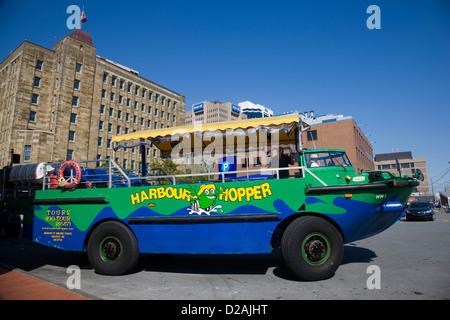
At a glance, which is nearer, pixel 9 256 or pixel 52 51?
pixel 9 256

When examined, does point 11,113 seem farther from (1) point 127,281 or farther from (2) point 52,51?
(1) point 127,281

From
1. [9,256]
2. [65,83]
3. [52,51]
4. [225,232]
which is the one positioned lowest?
[9,256]

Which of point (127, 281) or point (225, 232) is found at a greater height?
point (225, 232)

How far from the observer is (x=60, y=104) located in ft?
131

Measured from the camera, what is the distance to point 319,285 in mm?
4406

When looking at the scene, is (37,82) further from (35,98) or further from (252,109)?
(252,109)

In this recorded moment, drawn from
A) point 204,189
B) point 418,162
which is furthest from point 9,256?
point 418,162

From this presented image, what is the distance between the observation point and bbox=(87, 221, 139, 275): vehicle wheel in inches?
208

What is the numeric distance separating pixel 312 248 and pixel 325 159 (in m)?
1.90

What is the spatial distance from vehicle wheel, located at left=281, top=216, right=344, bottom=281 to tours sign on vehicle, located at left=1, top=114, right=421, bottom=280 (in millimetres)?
17

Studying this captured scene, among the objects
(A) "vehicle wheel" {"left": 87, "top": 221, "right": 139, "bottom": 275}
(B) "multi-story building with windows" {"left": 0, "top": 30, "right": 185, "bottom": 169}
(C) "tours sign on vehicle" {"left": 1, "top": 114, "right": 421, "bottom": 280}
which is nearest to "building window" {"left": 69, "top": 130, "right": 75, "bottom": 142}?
(B) "multi-story building with windows" {"left": 0, "top": 30, "right": 185, "bottom": 169}
